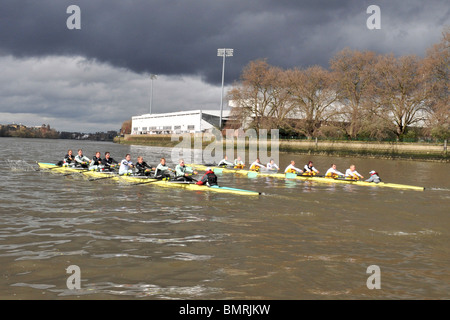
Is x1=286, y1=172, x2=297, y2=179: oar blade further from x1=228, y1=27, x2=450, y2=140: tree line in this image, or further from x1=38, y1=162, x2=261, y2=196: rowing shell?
x1=228, y1=27, x2=450, y2=140: tree line

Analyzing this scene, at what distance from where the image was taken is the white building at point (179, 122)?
113m

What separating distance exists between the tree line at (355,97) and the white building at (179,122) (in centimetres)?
1631

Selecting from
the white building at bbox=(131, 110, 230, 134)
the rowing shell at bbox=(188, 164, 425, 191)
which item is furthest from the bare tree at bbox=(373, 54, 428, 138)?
the white building at bbox=(131, 110, 230, 134)

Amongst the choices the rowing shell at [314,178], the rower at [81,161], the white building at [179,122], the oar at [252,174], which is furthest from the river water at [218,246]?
the white building at [179,122]

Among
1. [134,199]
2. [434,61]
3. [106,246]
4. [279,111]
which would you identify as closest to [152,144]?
[279,111]

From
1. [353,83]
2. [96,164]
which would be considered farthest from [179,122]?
[96,164]

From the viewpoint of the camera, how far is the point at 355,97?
68.4 metres

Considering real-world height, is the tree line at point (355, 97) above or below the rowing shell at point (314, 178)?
above

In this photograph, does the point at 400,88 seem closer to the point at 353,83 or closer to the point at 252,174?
the point at 353,83

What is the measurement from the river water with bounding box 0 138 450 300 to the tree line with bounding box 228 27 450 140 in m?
45.5

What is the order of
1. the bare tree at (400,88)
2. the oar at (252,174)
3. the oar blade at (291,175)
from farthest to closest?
1. the bare tree at (400,88)
2. the oar at (252,174)
3. the oar blade at (291,175)

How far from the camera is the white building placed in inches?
4464

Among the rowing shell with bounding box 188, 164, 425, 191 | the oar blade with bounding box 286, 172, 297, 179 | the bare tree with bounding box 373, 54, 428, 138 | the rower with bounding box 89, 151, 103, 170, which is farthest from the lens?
the bare tree with bounding box 373, 54, 428, 138

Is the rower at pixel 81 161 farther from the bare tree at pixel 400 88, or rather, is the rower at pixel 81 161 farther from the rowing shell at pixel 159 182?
the bare tree at pixel 400 88
